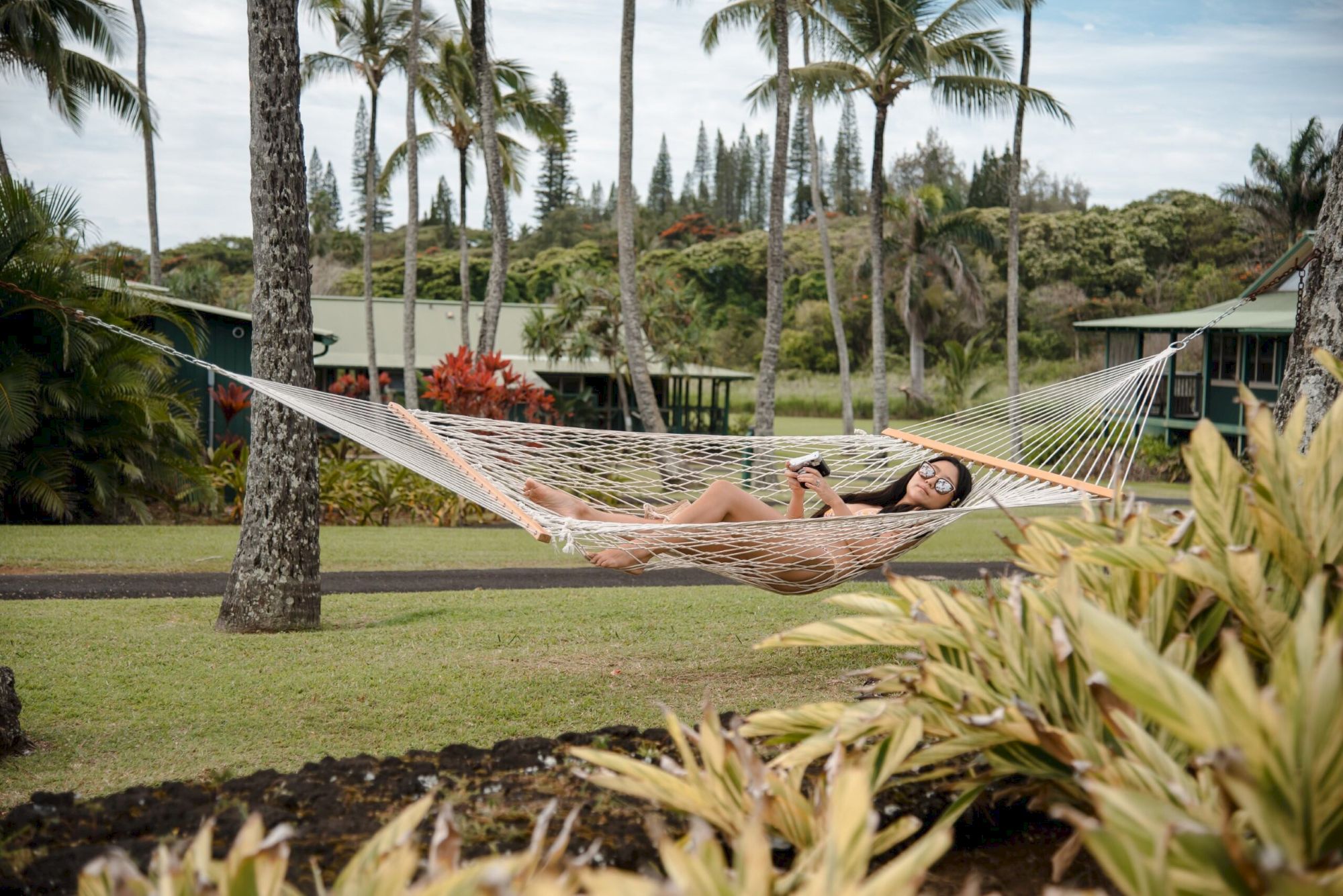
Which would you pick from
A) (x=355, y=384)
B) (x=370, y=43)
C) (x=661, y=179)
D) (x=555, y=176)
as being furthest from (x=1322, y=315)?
(x=661, y=179)

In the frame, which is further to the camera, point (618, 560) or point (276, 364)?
point (276, 364)

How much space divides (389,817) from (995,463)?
3.00 meters

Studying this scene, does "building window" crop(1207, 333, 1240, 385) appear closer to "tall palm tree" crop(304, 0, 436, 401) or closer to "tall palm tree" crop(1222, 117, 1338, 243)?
"tall palm tree" crop(1222, 117, 1338, 243)

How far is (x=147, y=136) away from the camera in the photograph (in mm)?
14641

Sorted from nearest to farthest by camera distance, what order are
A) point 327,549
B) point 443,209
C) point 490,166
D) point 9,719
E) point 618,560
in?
point 9,719 → point 618,560 → point 327,549 → point 490,166 → point 443,209

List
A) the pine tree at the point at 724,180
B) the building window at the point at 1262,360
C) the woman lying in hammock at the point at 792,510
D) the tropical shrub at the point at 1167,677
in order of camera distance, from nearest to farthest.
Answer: the tropical shrub at the point at 1167,677 → the woman lying in hammock at the point at 792,510 → the building window at the point at 1262,360 → the pine tree at the point at 724,180

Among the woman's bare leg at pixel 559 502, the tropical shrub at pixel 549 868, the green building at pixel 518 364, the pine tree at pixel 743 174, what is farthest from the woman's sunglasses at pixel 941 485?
the pine tree at pixel 743 174

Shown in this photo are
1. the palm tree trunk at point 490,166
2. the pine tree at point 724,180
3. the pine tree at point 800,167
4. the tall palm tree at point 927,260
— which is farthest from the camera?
the pine tree at point 724,180

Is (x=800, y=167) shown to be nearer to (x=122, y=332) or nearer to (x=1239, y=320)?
(x=1239, y=320)

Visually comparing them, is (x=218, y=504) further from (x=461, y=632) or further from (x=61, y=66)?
(x=61, y=66)

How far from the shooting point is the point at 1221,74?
23141mm

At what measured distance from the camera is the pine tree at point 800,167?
1781 inches

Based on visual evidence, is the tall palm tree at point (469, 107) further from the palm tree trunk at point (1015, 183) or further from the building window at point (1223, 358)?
the building window at point (1223, 358)

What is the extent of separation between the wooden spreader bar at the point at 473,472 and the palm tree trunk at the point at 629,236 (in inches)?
243
